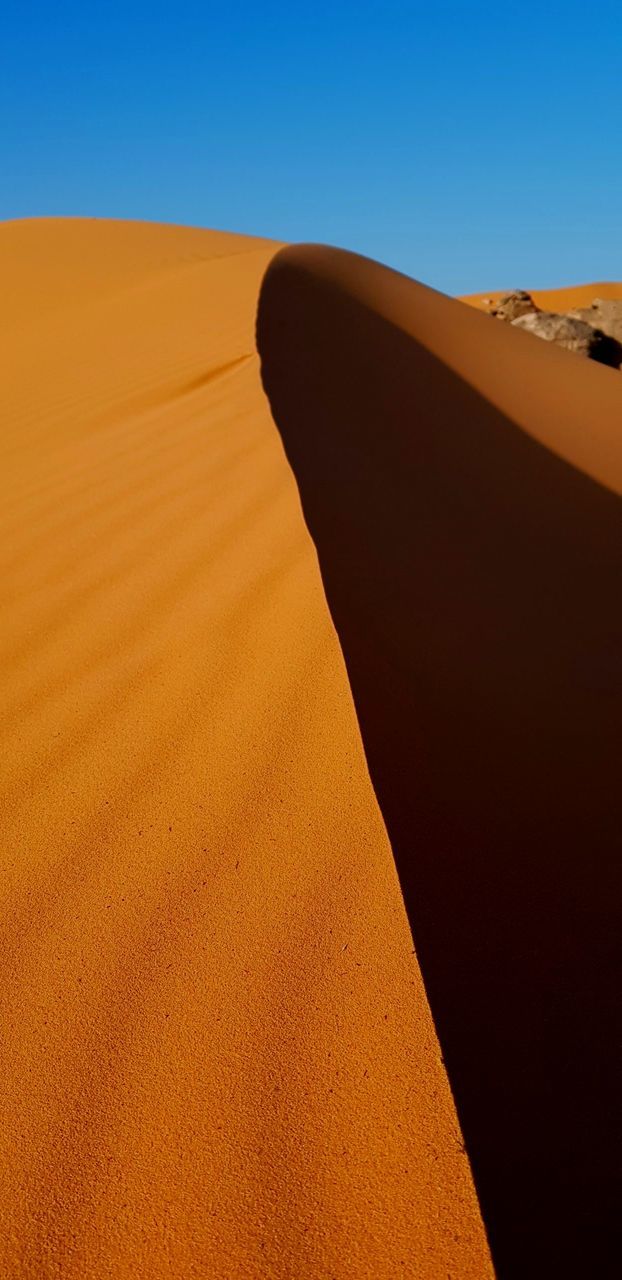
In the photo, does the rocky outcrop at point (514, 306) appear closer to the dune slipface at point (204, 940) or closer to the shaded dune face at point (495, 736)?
the shaded dune face at point (495, 736)

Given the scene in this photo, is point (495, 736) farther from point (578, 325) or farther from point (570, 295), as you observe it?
point (570, 295)

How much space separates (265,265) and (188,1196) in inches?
312

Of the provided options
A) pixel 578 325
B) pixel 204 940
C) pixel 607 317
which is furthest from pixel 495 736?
pixel 607 317

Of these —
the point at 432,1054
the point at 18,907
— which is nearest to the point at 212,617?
the point at 18,907

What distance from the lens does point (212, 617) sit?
2.50 meters

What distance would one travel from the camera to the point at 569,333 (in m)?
12.8

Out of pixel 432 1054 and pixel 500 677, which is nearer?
pixel 432 1054

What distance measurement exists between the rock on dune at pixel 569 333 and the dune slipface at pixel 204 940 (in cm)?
1064

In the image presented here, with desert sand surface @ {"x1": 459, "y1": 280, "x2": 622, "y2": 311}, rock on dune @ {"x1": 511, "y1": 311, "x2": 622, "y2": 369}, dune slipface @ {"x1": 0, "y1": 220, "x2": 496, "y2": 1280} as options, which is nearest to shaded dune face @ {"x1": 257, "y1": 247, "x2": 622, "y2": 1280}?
dune slipface @ {"x1": 0, "y1": 220, "x2": 496, "y2": 1280}

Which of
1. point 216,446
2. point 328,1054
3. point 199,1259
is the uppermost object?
point 216,446

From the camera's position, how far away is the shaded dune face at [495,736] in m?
1.26

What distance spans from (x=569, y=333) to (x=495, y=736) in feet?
38.8

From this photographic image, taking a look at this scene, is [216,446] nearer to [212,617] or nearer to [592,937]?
[212,617]

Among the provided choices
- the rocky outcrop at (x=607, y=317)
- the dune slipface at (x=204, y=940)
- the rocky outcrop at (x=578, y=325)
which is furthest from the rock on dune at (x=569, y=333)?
the dune slipface at (x=204, y=940)
